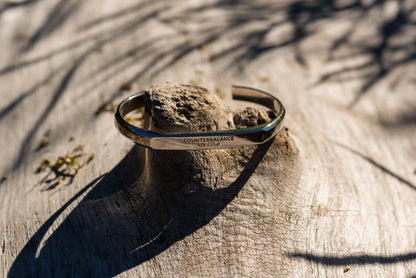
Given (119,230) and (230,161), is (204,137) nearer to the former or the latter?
(230,161)

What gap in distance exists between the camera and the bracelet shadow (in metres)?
0.90

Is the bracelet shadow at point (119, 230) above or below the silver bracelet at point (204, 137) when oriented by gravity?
below

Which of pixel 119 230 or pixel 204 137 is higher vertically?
pixel 204 137

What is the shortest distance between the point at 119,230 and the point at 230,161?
33 centimetres

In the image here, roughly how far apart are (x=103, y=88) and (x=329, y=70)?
968 millimetres

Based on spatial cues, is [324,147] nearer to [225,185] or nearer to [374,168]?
[374,168]

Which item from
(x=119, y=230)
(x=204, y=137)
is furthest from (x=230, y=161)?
(x=119, y=230)

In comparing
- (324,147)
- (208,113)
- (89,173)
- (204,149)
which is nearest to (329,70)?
(324,147)

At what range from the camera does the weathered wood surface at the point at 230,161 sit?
907 mm

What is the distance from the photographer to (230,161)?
3.19 ft

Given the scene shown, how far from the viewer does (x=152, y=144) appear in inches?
36.7

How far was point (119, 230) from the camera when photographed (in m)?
0.93

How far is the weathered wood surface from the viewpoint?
0.91 meters

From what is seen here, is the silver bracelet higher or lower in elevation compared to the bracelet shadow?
higher
